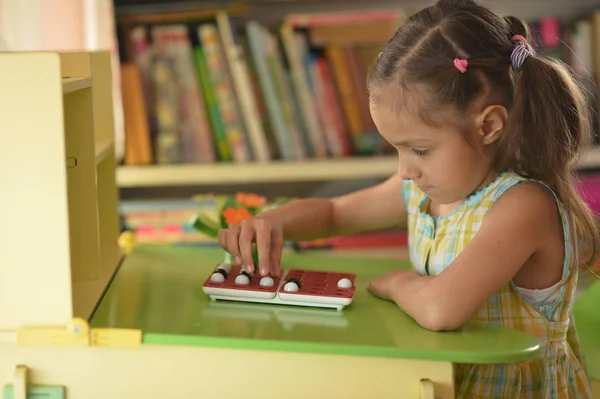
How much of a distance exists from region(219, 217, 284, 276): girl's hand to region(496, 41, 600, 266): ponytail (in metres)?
0.34

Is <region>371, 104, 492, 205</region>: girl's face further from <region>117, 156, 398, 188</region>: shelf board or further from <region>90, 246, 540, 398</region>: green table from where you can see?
<region>117, 156, 398, 188</region>: shelf board

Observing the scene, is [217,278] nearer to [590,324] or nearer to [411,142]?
[411,142]

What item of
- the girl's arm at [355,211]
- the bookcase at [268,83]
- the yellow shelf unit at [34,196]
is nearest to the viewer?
the yellow shelf unit at [34,196]

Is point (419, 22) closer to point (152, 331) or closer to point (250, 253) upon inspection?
point (250, 253)

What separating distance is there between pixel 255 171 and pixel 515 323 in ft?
3.53

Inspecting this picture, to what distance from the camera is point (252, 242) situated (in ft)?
3.63

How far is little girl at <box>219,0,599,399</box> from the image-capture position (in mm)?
1021

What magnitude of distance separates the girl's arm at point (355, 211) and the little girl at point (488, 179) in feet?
0.57

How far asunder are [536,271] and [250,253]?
1.30 feet

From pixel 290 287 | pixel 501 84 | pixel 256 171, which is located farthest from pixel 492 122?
pixel 256 171

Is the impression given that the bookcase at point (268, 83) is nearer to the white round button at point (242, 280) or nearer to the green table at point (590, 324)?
the green table at point (590, 324)

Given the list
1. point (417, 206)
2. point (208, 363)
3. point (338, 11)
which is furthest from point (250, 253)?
point (338, 11)

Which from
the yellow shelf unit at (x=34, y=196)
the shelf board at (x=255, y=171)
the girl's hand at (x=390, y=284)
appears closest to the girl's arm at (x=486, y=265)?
the girl's hand at (x=390, y=284)

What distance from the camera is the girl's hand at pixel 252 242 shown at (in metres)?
1.08
